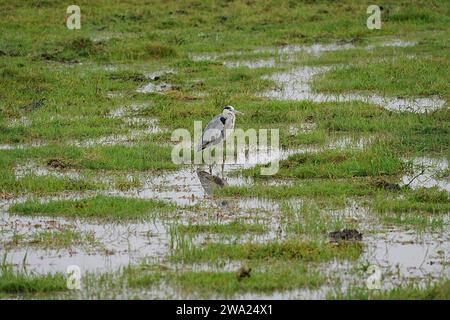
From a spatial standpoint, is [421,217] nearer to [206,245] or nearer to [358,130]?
[206,245]

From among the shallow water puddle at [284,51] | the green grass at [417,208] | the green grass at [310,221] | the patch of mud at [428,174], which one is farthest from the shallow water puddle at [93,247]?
the shallow water puddle at [284,51]

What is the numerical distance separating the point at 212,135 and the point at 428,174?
2887 millimetres

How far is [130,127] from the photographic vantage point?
1381 cm

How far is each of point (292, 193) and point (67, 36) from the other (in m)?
12.3

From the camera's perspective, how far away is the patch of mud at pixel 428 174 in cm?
1066

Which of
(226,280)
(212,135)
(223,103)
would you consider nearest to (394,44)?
(223,103)

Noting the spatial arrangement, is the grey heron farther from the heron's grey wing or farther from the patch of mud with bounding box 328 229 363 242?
the patch of mud with bounding box 328 229 363 242

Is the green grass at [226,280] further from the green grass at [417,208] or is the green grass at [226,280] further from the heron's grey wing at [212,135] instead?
the heron's grey wing at [212,135]

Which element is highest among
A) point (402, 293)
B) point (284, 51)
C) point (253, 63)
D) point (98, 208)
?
point (284, 51)

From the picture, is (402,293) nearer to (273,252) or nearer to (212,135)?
(273,252)

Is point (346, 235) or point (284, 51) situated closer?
point (346, 235)

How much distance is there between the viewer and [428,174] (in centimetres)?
1112

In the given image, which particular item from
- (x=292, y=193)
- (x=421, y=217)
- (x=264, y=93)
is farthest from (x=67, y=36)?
(x=421, y=217)

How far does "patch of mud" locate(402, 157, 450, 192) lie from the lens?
10.7m
